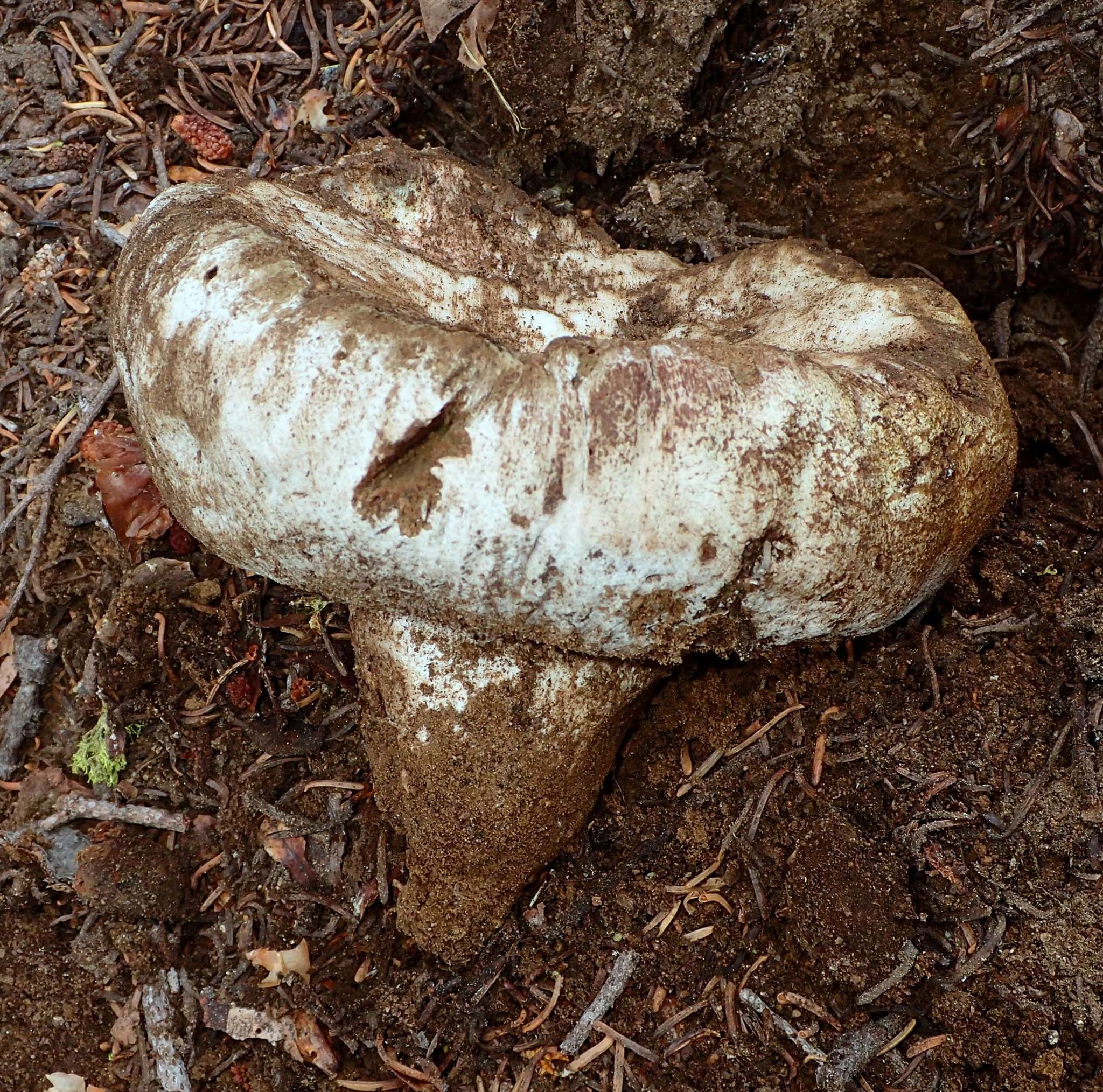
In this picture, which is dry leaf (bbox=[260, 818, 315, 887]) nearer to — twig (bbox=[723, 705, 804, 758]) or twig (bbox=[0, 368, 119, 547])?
twig (bbox=[0, 368, 119, 547])

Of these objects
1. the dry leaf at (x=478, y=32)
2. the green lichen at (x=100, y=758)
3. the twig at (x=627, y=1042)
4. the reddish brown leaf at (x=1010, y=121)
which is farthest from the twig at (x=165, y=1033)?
the reddish brown leaf at (x=1010, y=121)

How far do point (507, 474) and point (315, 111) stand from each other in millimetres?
2005

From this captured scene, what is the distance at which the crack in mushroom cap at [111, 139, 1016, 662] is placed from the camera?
2.01 metres

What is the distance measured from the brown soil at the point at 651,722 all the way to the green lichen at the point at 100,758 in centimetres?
4

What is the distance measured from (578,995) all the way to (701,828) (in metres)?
0.56

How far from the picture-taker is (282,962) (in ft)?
9.33

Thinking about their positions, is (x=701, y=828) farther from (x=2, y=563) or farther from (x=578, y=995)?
(x=2, y=563)

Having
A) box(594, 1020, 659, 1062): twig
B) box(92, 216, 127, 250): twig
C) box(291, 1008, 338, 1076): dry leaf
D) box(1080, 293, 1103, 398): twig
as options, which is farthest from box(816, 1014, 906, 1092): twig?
box(92, 216, 127, 250): twig

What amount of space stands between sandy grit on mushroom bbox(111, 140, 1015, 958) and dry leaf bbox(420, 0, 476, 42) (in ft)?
2.35

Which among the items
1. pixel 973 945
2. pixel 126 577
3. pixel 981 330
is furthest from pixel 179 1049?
pixel 981 330

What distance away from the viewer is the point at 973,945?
2424 millimetres

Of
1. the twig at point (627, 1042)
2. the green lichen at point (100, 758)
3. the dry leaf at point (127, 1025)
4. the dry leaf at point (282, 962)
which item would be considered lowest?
the dry leaf at point (127, 1025)

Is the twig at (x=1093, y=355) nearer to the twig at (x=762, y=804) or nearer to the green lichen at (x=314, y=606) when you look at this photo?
the twig at (x=762, y=804)

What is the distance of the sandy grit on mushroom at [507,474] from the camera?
2014 mm
